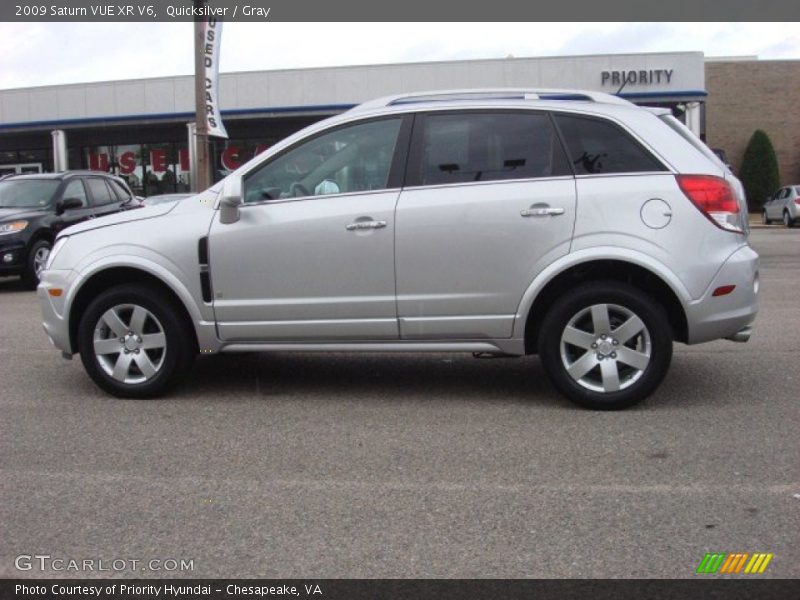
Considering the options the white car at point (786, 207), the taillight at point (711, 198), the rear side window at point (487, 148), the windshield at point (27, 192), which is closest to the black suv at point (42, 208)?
the windshield at point (27, 192)

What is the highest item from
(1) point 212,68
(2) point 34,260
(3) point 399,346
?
(1) point 212,68

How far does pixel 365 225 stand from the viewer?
18.2 ft

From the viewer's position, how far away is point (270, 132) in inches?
1214

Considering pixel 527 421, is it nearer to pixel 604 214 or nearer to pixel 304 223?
pixel 604 214

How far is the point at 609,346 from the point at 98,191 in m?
10.6

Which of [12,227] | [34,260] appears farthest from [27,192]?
[34,260]

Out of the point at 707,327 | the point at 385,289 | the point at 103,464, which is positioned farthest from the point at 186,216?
the point at 707,327

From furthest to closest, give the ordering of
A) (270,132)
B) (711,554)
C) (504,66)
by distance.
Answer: (270,132), (504,66), (711,554)

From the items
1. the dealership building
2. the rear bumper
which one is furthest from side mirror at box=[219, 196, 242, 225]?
the dealership building

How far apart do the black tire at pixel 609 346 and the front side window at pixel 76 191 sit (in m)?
10.00

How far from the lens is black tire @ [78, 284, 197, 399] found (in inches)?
230

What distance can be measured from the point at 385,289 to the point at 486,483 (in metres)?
Result: 1.69

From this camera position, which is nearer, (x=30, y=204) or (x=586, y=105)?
(x=586, y=105)

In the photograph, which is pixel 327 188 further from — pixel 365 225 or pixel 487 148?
pixel 487 148
